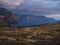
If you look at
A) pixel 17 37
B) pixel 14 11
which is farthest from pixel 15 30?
pixel 14 11

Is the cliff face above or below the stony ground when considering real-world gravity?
above

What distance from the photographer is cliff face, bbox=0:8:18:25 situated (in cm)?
507

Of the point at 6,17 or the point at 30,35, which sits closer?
the point at 30,35

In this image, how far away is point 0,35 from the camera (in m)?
5.03

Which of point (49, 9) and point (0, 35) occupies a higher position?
point (49, 9)

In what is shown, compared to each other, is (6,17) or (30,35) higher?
(6,17)

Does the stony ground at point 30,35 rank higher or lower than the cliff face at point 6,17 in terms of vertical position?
lower

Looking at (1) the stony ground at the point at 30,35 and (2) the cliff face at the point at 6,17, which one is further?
(2) the cliff face at the point at 6,17

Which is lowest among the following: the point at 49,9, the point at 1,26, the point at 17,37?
the point at 17,37

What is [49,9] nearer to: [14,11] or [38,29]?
[38,29]

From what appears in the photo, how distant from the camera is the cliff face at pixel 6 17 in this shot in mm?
5070

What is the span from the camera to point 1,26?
5035 millimetres

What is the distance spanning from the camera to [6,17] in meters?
5.11

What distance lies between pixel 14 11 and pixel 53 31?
1.28 metres
